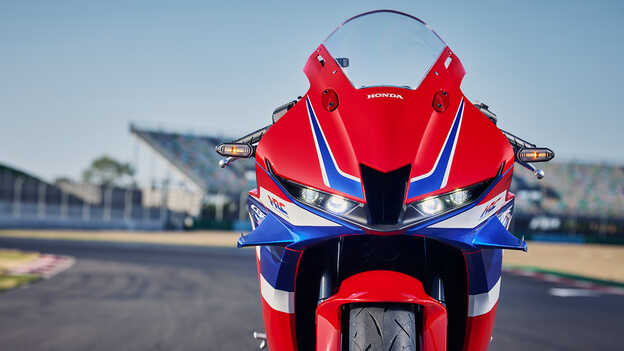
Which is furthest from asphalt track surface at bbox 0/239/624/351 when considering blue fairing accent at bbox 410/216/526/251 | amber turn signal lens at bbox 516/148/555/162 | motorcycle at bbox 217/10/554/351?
blue fairing accent at bbox 410/216/526/251

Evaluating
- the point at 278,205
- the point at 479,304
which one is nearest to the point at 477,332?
the point at 479,304

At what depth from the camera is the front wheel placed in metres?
1.85

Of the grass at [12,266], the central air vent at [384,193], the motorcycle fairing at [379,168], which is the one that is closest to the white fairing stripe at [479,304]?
the motorcycle fairing at [379,168]

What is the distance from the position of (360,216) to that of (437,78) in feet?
2.33

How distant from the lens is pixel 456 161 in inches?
79.8

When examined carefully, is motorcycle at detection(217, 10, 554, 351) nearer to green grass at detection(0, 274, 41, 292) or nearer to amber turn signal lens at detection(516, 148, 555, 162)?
amber turn signal lens at detection(516, 148, 555, 162)

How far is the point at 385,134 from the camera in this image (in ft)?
6.66

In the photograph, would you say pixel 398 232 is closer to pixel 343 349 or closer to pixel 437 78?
pixel 343 349

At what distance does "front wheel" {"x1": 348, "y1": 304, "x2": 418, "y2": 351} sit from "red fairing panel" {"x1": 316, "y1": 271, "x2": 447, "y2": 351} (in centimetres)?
5

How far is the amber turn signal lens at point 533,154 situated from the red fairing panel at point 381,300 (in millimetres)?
853

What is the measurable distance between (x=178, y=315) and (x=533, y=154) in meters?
4.33

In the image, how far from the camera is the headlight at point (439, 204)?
1.92 meters

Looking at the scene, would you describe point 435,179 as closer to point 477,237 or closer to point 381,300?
point 477,237

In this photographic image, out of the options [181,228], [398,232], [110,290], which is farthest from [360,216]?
[181,228]
